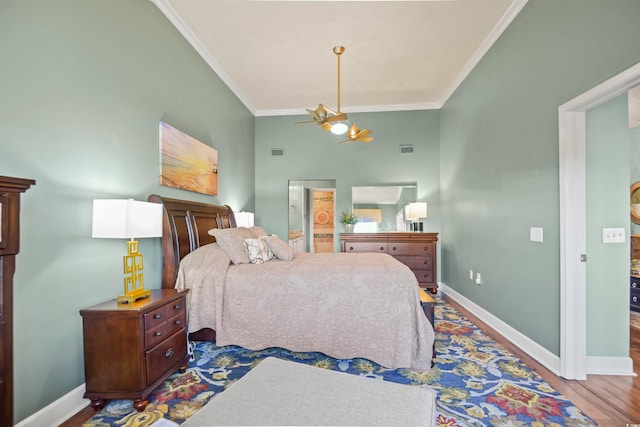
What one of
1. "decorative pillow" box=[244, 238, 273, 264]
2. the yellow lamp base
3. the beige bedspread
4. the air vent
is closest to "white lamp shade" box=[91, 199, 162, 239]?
the yellow lamp base

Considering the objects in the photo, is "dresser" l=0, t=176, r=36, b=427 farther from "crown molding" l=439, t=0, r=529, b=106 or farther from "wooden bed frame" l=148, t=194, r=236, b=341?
"crown molding" l=439, t=0, r=529, b=106

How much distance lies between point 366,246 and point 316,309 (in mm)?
2468

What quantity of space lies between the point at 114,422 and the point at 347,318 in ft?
5.52

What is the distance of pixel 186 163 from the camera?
3113 mm

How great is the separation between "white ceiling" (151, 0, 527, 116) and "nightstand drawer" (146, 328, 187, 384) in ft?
9.99

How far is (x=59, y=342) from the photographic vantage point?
69.6 inches

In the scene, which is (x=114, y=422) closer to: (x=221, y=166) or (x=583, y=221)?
(x=221, y=166)

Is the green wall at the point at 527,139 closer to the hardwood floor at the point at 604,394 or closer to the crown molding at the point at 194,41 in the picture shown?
the hardwood floor at the point at 604,394

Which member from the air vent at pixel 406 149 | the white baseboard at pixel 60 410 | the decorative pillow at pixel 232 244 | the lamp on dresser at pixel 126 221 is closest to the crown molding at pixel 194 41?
the lamp on dresser at pixel 126 221

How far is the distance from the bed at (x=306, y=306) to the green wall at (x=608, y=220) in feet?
4.36

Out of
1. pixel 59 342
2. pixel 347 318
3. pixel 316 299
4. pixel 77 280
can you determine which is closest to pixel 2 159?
pixel 77 280

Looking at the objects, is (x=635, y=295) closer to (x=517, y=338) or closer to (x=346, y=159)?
(x=517, y=338)

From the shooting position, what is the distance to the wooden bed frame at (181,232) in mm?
2521

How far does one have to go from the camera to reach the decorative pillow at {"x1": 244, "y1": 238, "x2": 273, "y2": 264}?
2.85 meters
